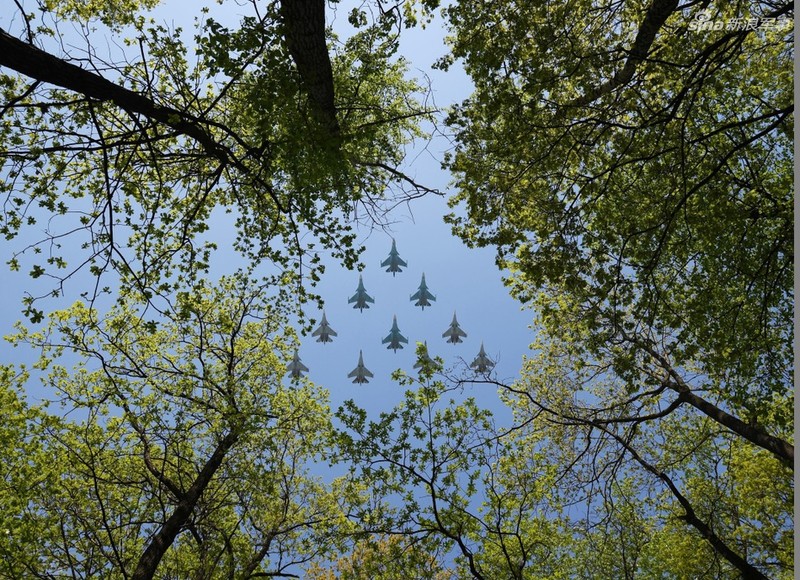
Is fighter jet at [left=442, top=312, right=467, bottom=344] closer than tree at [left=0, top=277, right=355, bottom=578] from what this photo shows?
No

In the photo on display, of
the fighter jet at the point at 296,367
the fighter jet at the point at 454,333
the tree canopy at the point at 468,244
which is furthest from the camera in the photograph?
the fighter jet at the point at 454,333

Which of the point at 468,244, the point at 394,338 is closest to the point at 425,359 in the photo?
the point at 468,244

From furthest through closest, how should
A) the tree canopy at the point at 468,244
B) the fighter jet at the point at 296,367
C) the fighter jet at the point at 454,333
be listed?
1. the fighter jet at the point at 454,333
2. the fighter jet at the point at 296,367
3. the tree canopy at the point at 468,244

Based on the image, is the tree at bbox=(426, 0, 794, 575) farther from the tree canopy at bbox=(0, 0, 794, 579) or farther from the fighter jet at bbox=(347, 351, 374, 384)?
the fighter jet at bbox=(347, 351, 374, 384)

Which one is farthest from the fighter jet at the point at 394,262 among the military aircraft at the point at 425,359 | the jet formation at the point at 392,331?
the military aircraft at the point at 425,359

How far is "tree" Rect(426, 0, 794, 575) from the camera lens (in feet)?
25.6

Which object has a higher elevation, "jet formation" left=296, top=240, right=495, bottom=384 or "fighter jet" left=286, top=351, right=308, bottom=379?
"jet formation" left=296, top=240, right=495, bottom=384

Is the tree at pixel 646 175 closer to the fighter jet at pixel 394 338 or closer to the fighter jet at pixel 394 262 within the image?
the fighter jet at pixel 394 262

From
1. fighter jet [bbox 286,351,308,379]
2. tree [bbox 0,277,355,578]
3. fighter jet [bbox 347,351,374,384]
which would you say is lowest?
tree [bbox 0,277,355,578]

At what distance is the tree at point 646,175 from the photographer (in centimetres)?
779

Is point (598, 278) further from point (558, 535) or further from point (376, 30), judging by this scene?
point (558, 535)

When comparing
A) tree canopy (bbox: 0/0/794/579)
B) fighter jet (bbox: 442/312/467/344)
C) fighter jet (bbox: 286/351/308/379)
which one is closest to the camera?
tree canopy (bbox: 0/0/794/579)

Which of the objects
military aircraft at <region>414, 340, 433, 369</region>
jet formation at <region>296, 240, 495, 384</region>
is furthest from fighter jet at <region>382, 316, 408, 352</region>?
military aircraft at <region>414, 340, 433, 369</region>

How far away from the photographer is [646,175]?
1028 cm
